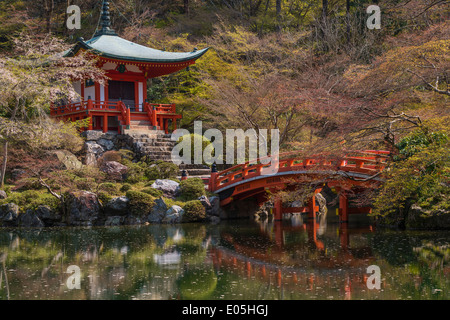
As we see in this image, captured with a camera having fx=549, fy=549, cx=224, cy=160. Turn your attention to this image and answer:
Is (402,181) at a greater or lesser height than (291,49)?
lesser

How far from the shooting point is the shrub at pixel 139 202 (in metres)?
17.8

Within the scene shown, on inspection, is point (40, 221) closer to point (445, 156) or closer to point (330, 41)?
point (445, 156)

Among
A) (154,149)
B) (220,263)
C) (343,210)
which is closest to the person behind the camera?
(220,263)

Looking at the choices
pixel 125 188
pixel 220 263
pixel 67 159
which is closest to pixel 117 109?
pixel 67 159

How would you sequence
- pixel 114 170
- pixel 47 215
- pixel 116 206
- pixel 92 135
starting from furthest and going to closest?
pixel 92 135, pixel 114 170, pixel 116 206, pixel 47 215

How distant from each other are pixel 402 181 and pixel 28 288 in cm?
871

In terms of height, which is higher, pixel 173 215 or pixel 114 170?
pixel 114 170

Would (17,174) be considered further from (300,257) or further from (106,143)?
(300,257)

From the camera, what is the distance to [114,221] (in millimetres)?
17812

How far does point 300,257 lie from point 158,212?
7284 millimetres

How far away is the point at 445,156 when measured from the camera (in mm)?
12625
